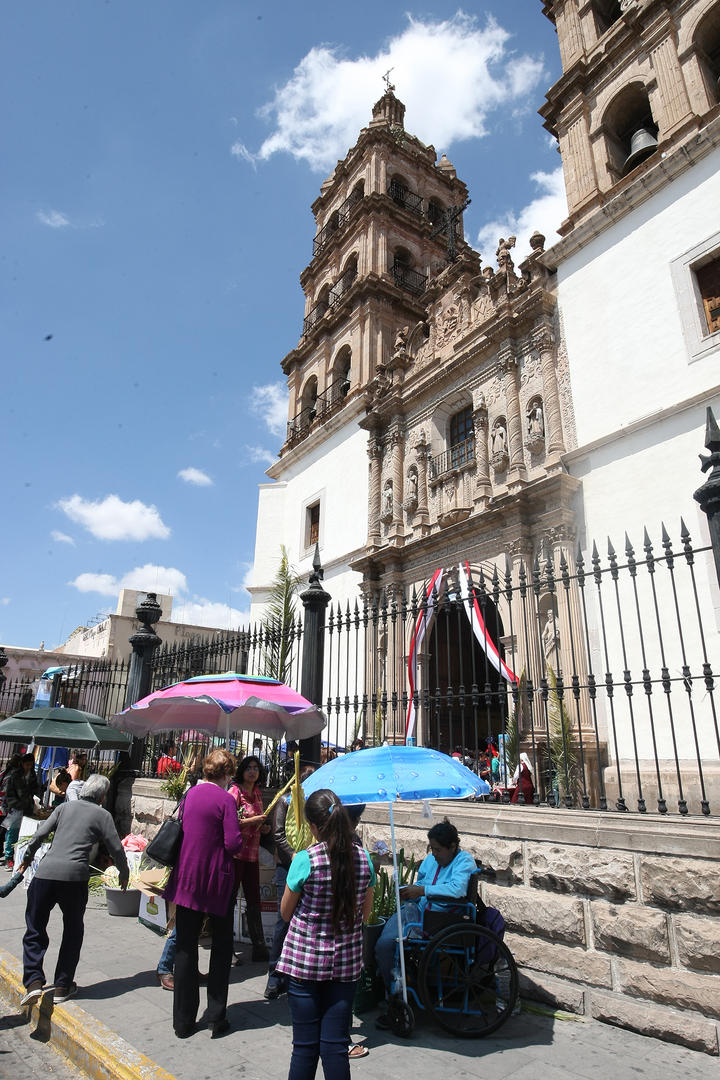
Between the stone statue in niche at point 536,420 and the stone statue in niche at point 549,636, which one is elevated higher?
the stone statue in niche at point 536,420

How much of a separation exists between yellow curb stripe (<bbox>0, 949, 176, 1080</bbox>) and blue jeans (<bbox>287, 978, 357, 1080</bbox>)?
3.33 ft

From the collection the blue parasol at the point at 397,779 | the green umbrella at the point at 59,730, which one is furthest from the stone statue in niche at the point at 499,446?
the blue parasol at the point at 397,779

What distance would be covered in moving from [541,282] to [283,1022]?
560 inches

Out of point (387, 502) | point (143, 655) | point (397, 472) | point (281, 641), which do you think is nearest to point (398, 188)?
point (397, 472)

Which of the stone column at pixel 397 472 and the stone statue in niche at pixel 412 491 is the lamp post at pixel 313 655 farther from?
the stone statue in niche at pixel 412 491

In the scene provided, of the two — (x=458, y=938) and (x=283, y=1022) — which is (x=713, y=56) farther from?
(x=283, y=1022)

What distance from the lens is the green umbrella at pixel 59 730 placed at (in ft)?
27.8

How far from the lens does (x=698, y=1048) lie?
3789 mm

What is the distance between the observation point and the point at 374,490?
17.8 meters

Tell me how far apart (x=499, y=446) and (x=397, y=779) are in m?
11.2

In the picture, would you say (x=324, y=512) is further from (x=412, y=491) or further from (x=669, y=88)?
(x=669, y=88)

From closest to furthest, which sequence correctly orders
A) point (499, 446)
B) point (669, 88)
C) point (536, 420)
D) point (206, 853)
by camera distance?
point (206, 853), point (669, 88), point (536, 420), point (499, 446)

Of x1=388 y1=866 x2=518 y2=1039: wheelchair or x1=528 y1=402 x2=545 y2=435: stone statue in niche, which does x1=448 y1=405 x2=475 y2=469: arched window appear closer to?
x1=528 y1=402 x2=545 y2=435: stone statue in niche

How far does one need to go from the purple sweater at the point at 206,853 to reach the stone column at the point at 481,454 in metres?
10.9
